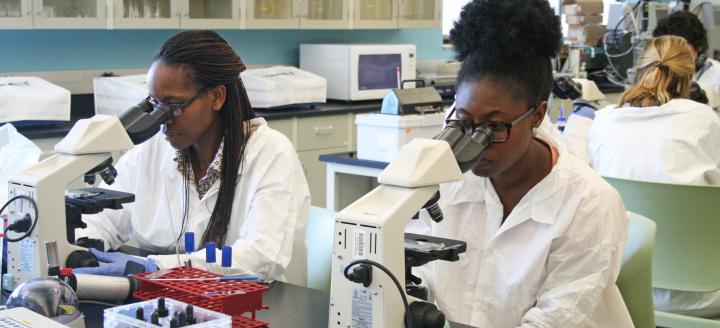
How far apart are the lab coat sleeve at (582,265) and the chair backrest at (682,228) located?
0.90 m

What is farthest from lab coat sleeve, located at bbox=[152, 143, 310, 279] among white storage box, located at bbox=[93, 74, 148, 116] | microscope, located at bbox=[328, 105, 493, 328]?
white storage box, located at bbox=[93, 74, 148, 116]

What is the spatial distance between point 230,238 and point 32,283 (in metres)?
0.68

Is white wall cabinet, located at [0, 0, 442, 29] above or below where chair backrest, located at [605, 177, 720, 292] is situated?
above

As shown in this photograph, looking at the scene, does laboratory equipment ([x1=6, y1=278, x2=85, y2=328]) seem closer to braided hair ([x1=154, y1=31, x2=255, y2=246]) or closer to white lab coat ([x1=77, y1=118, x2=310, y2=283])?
white lab coat ([x1=77, y1=118, x2=310, y2=283])

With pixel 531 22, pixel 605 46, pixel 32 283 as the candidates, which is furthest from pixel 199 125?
pixel 605 46

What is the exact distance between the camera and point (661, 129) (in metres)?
2.95

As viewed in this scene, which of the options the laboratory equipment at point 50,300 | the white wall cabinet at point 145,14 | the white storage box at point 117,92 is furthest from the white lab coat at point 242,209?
Result: the white wall cabinet at point 145,14

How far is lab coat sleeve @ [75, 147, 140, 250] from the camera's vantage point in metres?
2.10

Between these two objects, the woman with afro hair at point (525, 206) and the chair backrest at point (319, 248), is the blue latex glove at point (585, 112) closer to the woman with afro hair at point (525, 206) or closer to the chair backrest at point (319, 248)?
the chair backrest at point (319, 248)

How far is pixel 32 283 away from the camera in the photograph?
1401 mm

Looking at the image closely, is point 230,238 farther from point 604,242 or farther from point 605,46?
point 605,46

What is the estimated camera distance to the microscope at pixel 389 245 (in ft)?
3.82

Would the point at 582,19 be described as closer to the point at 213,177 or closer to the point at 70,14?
the point at 70,14

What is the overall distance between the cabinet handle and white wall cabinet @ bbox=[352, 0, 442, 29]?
786 millimetres
